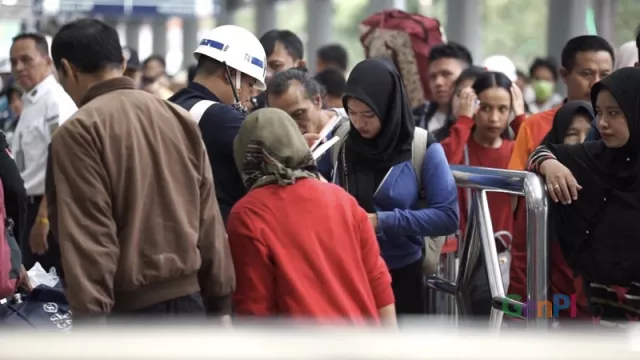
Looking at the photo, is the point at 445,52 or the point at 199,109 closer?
the point at 199,109

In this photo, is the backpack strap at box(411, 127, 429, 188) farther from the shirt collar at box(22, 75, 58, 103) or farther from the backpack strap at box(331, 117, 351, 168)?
the shirt collar at box(22, 75, 58, 103)

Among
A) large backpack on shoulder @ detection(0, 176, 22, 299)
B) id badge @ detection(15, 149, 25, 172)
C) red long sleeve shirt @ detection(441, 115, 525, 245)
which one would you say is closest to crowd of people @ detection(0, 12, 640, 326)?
large backpack on shoulder @ detection(0, 176, 22, 299)

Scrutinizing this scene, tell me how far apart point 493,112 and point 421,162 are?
1.80 meters

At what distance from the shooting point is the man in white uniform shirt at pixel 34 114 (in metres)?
6.61

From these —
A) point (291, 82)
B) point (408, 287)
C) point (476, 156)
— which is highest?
point (291, 82)

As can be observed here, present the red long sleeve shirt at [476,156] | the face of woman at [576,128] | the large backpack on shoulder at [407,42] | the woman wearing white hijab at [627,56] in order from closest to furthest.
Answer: the face of woman at [576,128] → the red long sleeve shirt at [476,156] → the woman wearing white hijab at [627,56] → the large backpack on shoulder at [407,42]

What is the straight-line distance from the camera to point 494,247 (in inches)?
187

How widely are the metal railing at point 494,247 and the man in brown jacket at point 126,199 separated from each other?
123 centimetres

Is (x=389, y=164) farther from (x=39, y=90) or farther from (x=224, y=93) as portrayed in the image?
(x=39, y=90)

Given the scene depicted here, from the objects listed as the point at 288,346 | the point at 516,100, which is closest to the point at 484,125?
the point at 516,100

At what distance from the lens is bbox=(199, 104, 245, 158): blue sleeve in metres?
3.98

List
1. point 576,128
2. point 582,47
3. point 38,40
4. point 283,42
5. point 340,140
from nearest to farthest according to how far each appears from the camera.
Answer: point 340,140, point 576,128, point 582,47, point 283,42, point 38,40

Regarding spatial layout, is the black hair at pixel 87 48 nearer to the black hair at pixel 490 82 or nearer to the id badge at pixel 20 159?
the black hair at pixel 490 82

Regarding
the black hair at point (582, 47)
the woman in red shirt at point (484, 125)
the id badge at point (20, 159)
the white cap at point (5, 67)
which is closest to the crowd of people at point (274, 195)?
the black hair at point (582, 47)
